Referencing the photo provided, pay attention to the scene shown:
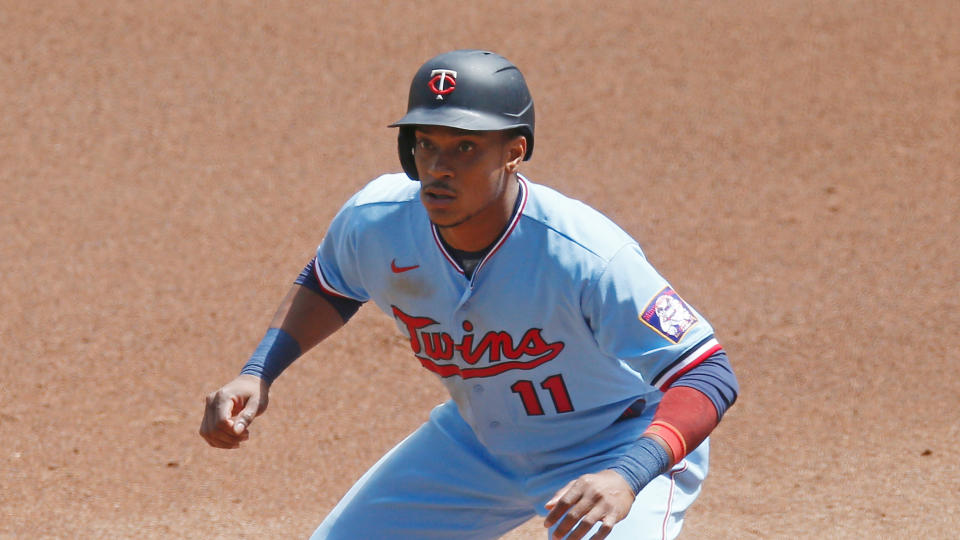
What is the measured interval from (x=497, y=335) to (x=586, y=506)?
28.8 inches

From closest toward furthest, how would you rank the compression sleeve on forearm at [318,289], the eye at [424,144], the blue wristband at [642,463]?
the blue wristband at [642,463]
the eye at [424,144]
the compression sleeve on forearm at [318,289]

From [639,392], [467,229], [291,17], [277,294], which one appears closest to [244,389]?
[467,229]

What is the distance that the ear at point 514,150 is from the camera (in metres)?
3.24

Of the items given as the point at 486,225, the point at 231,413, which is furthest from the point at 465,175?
the point at 231,413

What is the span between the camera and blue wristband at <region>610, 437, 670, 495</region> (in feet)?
9.11

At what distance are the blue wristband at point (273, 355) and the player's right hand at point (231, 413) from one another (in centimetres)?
9

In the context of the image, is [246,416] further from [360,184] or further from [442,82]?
[360,184]

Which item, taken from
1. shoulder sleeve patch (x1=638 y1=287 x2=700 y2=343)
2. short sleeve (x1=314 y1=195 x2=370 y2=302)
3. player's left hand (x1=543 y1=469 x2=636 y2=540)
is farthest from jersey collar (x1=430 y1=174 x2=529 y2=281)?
player's left hand (x1=543 y1=469 x2=636 y2=540)

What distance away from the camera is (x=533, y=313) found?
3217 millimetres

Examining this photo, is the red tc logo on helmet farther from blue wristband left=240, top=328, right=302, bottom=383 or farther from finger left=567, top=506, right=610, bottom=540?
finger left=567, top=506, right=610, bottom=540

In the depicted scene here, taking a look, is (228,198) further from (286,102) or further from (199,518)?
(199,518)

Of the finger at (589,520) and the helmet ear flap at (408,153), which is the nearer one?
the finger at (589,520)

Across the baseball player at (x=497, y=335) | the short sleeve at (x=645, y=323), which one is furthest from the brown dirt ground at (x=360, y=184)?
the short sleeve at (x=645, y=323)

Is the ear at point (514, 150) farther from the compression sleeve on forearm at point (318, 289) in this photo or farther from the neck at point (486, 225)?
the compression sleeve on forearm at point (318, 289)
